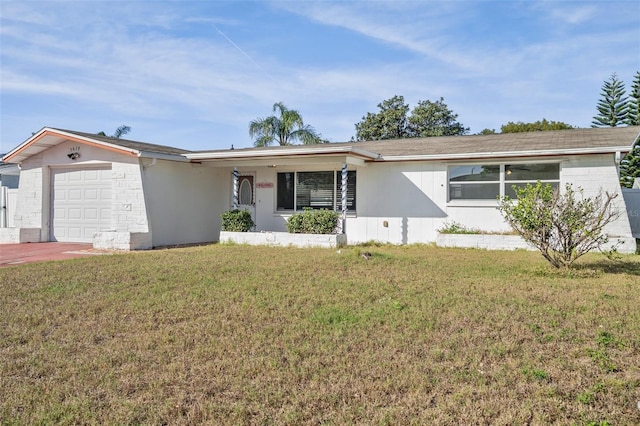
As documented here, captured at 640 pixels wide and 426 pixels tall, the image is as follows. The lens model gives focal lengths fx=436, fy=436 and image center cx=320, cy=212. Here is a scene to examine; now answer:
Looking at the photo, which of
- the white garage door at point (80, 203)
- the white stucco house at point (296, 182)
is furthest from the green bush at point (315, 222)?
the white garage door at point (80, 203)

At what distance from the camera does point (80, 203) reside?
14258 millimetres

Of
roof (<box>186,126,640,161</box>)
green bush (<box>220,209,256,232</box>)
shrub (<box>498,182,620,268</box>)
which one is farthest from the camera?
green bush (<box>220,209,256,232</box>)

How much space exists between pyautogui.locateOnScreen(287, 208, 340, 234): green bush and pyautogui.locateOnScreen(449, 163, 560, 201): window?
3.73 m

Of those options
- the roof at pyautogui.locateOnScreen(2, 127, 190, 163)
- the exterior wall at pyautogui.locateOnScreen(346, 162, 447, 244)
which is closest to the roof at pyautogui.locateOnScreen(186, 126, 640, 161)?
the exterior wall at pyautogui.locateOnScreen(346, 162, 447, 244)

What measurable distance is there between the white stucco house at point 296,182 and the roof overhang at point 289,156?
37mm

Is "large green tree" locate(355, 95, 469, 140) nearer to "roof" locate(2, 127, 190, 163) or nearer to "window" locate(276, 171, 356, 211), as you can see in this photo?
"window" locate(276, 171, 356, 211)

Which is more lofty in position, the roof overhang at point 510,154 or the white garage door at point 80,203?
the roof overhang at point 510,154

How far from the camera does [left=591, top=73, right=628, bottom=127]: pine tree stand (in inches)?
976

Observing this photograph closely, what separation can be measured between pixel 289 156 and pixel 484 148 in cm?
579

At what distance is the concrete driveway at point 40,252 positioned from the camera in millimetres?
10523

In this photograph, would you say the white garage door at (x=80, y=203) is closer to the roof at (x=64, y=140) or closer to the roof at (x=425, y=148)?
the roof at (x=64, y=140)

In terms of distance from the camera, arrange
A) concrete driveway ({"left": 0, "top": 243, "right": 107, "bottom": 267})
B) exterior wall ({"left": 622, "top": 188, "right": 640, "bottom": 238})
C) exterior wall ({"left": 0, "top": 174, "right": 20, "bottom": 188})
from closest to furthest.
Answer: concrete driveway ({"left": 0, "top": 243, "right": 107, "bottom": 267}) → exterior wall ({"left": 622, "top": 188, "right": 640, "bottom": 238}) → exterior wall ({"left": 0, "top": 174, "right": 20, "bottom": 188})

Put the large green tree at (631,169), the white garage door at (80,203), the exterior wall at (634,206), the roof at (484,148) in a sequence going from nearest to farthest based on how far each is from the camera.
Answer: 1. the roof at (484,148)
2. the white garage door at (80,203)
3. the exterior wall at (634,206)
4. the large green tree at (631,169)

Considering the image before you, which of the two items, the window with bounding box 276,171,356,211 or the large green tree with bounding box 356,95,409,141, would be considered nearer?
the window with bounding box 276,171,356,211
